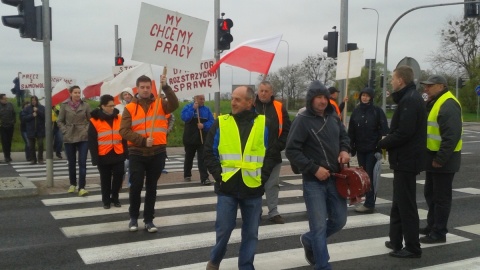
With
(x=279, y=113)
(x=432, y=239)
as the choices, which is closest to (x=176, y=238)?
(x=279, y=113)

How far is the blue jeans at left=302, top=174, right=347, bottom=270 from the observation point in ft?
16.1

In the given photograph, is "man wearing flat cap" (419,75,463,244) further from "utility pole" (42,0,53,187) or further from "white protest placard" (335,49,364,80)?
"utility pole" (42,0,53,187)

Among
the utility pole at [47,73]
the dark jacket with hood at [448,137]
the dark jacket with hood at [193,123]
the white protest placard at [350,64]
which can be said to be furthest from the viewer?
the dark jacket with hood at [193,123]

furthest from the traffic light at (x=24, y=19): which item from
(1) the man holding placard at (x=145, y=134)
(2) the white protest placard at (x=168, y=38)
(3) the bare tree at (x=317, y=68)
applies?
(3) the bare tree at (x=317, y=68)

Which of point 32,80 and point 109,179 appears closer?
point 109,179

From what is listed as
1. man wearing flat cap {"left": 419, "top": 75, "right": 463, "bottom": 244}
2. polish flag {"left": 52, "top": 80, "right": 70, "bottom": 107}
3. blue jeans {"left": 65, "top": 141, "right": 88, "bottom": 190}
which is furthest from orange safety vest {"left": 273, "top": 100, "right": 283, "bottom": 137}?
polish flag {"left": 52, "top": 80, "right": 70, "bottom": 107}

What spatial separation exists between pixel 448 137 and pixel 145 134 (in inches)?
147

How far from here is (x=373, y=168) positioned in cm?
804

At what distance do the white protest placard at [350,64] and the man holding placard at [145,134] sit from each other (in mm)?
4370

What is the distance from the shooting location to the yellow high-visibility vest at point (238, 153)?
476 cm

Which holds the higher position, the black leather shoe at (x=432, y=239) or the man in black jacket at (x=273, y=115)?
the man in black jacket at (x=273, y=115)

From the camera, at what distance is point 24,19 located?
9953 millimetres

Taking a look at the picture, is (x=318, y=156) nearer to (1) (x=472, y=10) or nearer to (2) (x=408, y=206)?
(2) (x=408, y=206)

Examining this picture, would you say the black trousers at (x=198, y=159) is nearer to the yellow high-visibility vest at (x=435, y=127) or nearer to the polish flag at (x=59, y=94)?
the polish flag at (x=59, y=94)
